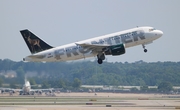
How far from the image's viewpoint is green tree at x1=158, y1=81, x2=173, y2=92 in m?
194

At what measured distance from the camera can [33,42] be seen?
102688 millimetres

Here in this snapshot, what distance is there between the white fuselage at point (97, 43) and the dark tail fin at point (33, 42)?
1281mm

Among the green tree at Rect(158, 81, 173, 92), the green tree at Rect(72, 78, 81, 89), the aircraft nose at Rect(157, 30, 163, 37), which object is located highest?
the aircraft nose at Rect(157, 30, 163, 37)

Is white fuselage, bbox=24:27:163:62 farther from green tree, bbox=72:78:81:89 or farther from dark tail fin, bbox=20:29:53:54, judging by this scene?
green tree, bbox=72:78:81:89

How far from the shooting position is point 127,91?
196 m

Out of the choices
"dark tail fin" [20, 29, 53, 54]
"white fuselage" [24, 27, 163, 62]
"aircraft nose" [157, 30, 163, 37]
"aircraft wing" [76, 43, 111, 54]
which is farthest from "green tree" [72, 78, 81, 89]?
"aircraft nose" [157, 30, 163, 37]

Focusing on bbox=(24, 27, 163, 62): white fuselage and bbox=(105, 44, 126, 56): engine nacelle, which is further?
bbox=(24, 27, 163, 62): white fuselage

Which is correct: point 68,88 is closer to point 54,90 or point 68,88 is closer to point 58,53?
point 54,90

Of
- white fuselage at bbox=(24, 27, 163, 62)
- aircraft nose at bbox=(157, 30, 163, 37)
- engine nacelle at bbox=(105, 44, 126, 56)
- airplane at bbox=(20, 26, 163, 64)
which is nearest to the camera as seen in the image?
engine nacelle at bbox=(105, 44, 126, 56)

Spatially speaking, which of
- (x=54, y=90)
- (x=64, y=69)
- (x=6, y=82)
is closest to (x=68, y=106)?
(x=64, y=69)

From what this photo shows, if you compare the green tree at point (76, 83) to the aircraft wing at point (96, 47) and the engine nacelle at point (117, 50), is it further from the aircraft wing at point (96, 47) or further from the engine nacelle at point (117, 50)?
the engine nacelle at point (117, 50)

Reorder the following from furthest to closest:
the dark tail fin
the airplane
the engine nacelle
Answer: the dark tail fin → the airplane → the engine nacelle

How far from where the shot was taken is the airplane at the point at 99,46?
324 feet

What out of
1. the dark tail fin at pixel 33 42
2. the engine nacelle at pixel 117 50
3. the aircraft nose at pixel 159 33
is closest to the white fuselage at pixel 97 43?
the aircraft nose at pixel 159 33
